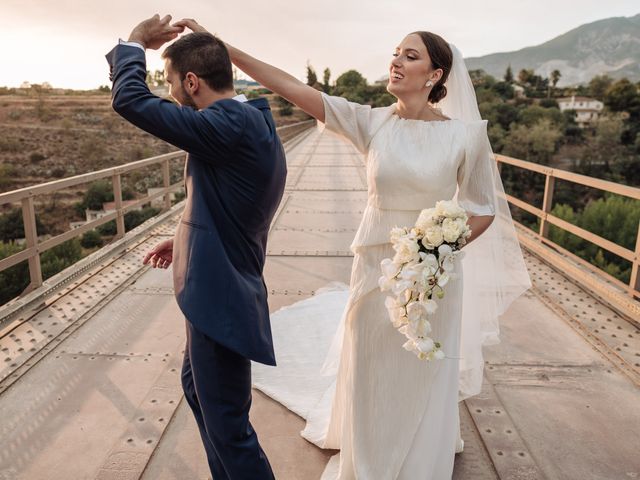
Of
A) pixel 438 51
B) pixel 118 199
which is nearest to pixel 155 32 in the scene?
pixel 438 51

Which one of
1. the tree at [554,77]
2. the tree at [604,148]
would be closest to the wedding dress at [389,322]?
the tree at [604,148]

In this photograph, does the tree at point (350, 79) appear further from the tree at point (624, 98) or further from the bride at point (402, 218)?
the bride at point (402, 218)

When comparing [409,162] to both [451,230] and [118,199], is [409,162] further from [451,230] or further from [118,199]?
[118,199]

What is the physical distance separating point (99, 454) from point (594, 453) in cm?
247

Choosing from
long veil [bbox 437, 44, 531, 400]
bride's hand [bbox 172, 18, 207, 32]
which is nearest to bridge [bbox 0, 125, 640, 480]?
long veil [bbox 437, 44, 531, 400]

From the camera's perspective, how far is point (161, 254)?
7.41ft

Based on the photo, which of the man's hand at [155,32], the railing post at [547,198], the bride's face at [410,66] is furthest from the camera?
the railing post at [547,198]

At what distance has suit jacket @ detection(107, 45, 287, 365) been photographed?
167cm

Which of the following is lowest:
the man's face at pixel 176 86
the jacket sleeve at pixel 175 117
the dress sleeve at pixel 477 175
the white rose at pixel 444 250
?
the white rose at pixel 444 250

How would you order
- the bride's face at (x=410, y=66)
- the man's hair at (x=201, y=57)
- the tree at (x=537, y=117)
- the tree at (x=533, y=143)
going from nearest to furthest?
the man's hair at (x=201, y=57) < the bride's face at (x=410, y=66) < the tree at (x=533, y=143) < the tree at (x=537, y=117)

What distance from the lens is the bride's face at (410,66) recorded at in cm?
221

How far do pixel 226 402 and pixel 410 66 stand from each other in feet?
4.95

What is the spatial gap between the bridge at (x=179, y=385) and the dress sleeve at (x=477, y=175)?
4.22 ft

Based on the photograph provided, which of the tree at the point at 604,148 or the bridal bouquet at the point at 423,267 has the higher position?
the bridal bouquet at the point at 423,267
